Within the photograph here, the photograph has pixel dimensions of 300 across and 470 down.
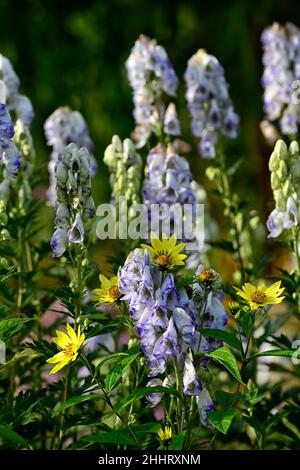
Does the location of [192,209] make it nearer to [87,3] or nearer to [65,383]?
[65,383]

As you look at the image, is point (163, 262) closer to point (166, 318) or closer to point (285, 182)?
point (166, 318)

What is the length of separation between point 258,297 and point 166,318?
269mm

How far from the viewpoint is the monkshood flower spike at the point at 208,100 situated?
3.58m

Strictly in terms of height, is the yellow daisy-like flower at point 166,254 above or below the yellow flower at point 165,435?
above

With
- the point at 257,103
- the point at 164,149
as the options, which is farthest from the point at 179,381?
the point at 257,103

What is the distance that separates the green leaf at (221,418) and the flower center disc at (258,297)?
31 centimetres

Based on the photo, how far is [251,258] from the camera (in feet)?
11.8

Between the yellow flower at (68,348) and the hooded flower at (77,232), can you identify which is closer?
the yellow flower at (68,348)

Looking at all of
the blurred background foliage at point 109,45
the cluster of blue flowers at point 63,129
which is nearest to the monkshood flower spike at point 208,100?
the cluster of blue flowers at point 63,129

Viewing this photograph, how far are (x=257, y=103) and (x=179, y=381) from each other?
6.46m

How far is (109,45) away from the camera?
855 centimetres

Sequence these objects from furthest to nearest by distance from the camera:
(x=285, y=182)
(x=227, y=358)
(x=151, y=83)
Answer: (x=151, y=83), (x=285, y=182), (x=227, y=358)

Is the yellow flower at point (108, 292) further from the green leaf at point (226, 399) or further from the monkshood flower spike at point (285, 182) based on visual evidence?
the monkshood flower spike at point (285, 182)

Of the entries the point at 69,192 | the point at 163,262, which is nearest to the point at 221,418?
the point at 163,262
